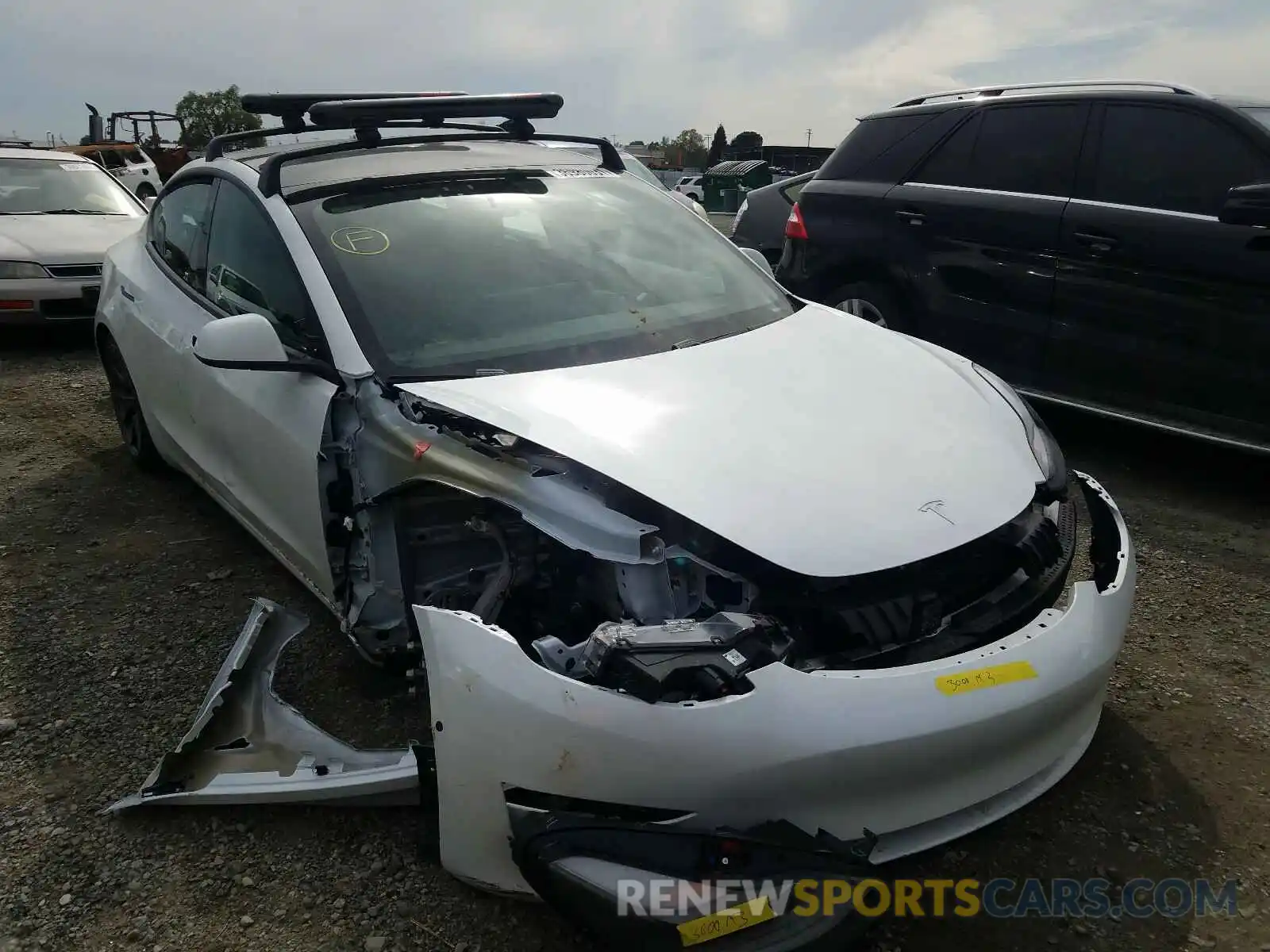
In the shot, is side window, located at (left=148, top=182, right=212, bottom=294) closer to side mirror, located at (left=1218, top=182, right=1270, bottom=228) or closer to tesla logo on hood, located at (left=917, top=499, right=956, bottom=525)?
tesla logo on hood, located at (left=917, top=499, right=956, bottom=525)

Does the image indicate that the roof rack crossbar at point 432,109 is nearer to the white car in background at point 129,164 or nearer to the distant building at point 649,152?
the white car in background at point 129,164

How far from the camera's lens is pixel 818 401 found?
252cm

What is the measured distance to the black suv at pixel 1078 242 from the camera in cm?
406

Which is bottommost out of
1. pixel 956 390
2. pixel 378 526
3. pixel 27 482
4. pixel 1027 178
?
pixel 27 482

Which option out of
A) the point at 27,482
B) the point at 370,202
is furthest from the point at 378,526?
the point at 27,482

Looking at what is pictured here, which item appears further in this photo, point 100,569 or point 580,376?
point 100,569

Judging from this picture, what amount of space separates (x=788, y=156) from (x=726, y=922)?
3202cm

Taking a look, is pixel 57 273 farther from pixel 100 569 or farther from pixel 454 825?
pixel 454 825

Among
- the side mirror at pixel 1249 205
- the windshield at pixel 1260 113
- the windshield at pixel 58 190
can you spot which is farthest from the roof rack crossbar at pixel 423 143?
the windshield at pixel 58 190

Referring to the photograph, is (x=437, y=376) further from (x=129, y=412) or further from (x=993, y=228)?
(x=993, y=228)

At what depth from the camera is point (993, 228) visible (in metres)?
4.75

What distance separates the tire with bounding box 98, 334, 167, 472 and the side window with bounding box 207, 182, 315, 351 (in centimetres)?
116

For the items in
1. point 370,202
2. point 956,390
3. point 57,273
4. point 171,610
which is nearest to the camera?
point 956,390

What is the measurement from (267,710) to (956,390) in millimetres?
2096
